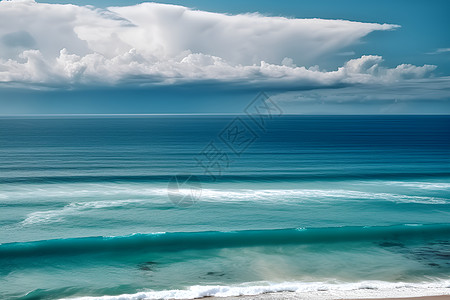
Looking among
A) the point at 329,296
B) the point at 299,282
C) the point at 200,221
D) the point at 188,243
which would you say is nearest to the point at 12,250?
the point at 188,243

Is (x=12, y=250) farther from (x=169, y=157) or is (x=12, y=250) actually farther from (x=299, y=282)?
(x=169, y=157)

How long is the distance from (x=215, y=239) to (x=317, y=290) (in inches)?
281

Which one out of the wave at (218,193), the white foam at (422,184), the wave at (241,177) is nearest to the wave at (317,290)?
the wave at (218,193)

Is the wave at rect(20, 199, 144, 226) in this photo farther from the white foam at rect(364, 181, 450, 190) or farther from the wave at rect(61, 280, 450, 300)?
the white foam at rect(364, 181, 450, 190)

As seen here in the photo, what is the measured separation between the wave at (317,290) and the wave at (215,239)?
509 centimetres

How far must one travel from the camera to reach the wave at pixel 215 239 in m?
18.2

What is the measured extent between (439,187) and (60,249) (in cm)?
2861

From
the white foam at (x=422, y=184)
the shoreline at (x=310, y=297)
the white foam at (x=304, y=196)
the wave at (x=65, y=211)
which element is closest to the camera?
the shoreline at (x=310, y=297)

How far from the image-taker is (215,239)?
19.6 meters

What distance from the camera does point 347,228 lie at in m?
21.2

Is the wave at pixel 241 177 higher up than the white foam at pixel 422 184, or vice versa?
the wave at pixel 241 177

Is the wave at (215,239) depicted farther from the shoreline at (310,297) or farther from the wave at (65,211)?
the shoreline at (310,297)

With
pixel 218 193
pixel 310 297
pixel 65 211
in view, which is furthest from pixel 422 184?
pixel 65 211

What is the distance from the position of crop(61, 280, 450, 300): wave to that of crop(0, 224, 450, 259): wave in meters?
5.09
